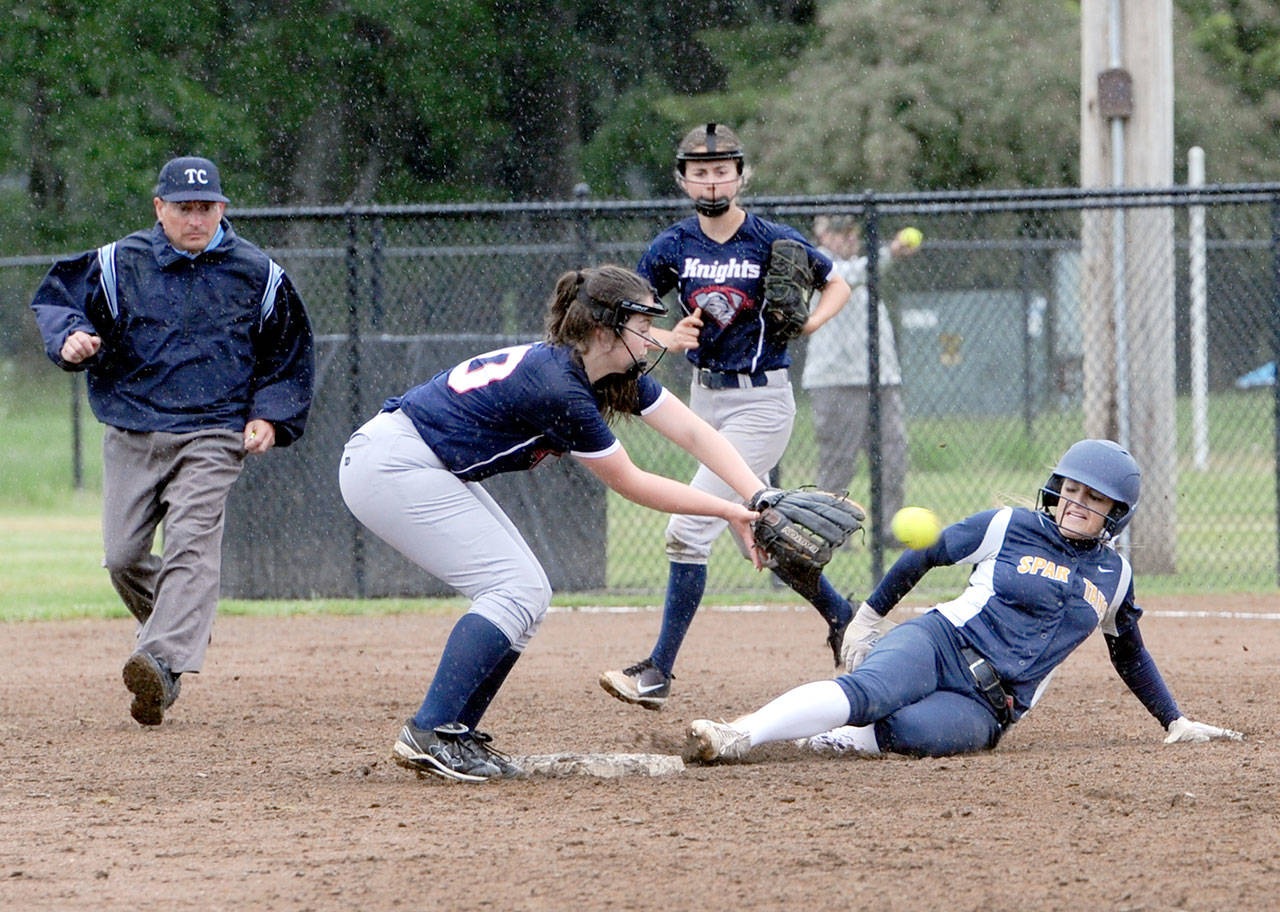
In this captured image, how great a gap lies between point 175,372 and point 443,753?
2063 mm

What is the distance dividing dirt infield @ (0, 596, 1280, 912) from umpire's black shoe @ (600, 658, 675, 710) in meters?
0.07

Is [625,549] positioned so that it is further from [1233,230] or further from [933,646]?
[1233,230]

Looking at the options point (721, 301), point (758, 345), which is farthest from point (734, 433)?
point (721, 301)

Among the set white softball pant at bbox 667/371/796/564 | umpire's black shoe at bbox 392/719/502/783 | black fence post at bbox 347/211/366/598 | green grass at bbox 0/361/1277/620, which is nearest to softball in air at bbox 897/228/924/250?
green grass at bbox 0/361/1277/620

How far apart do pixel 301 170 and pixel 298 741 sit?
19.7 meters

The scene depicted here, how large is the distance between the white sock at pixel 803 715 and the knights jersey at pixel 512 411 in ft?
2.88

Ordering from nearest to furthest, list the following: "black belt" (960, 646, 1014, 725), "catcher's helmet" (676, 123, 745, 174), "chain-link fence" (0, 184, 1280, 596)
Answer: "black belt" (960, 646, 1014, 725) → "catcher's helmet" (676, 123, 745, 174) → "chain-link fence" (0, 184, 1280, 596)

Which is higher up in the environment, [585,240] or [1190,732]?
[585,240]

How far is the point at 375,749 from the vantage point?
5387 millimetres

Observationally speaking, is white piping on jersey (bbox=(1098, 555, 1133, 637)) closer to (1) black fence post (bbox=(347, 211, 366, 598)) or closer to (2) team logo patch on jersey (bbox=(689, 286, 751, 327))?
(2) team logo patch on jersey (bbox=(689, 286, 751, 327))

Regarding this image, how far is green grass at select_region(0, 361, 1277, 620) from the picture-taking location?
9.70 meters

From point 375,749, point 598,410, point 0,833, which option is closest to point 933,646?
point 598,410

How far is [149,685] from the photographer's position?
18.2ft

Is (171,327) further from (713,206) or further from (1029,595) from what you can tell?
(1029,595)
